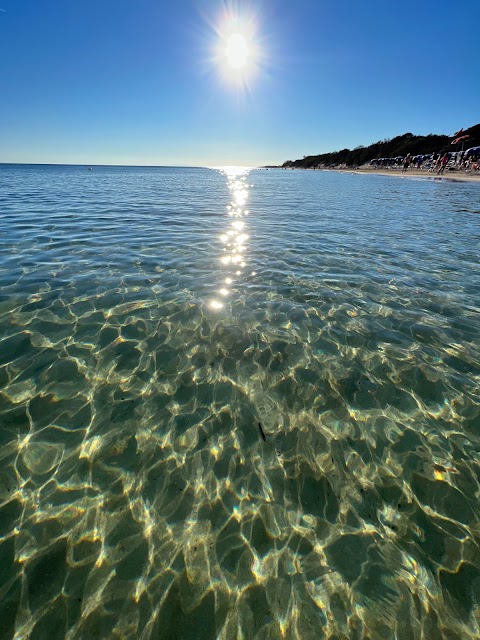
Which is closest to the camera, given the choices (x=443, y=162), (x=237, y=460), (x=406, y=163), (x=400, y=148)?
(x=237, y=460)

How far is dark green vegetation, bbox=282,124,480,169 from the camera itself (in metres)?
78.8

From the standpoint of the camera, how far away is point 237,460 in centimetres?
359

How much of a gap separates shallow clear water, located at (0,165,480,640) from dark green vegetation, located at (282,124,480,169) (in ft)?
304

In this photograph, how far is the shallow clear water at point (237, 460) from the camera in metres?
2.46

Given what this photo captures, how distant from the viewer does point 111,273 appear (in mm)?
8445

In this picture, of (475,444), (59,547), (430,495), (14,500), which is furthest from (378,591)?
(14,500)

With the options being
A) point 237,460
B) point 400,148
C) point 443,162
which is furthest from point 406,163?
point 237,460

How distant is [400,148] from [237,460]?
13091cm

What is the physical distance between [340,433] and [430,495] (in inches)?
43.1

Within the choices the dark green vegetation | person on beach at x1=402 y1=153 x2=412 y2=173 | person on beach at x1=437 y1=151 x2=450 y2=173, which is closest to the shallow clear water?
person on beach at x1=437 y1=151 x2=450 y2=173

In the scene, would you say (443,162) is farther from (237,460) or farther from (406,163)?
(237,460)

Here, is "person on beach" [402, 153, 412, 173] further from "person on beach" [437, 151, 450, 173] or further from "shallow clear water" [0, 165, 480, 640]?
"shallow clear water" [0, 165, 480, 640]

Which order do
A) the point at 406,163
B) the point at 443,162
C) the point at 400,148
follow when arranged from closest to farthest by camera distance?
the point at 443,162 → the point at 406,163 → the point at 400,148

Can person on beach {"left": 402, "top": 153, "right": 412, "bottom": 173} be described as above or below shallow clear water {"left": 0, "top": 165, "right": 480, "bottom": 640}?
below
